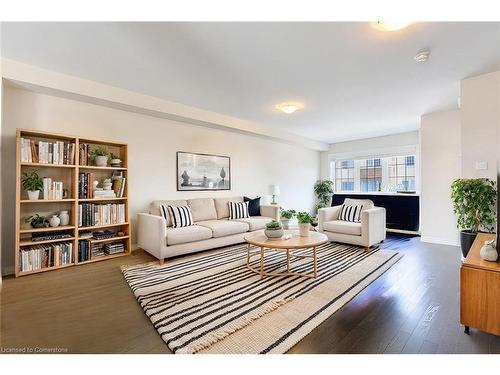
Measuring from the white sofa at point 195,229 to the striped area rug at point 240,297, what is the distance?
204 mm

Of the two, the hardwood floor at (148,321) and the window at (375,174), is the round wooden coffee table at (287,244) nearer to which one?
the hardwood floor at (148,321)

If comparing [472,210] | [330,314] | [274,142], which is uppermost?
[274,142]

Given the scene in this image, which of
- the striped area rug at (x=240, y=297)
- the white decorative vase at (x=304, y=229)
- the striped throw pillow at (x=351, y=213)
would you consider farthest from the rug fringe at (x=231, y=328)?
the striped throw pillow at (x=351, y=213)

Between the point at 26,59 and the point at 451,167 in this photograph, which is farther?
the point at 451,167

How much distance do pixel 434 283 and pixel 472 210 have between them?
3.86 ft

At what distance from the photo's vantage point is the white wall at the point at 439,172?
13.8ft

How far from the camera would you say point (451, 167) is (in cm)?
423

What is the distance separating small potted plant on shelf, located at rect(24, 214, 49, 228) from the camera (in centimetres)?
290

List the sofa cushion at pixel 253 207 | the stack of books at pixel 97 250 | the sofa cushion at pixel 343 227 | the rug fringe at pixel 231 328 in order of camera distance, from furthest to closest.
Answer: the sofa cushion at pixel 253 207
the sofa cushion at pixel 343 227
the stack of books at pixel 97 250
the rug fringe at pixel 231 328

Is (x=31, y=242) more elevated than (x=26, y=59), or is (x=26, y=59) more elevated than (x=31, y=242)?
(x=26, y=59)

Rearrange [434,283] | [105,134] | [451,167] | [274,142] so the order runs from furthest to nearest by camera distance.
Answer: [274,142] → [451,167] → [105,134] → [434,283]

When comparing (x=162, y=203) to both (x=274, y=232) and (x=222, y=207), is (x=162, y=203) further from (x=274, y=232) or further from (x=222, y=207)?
(x=274, y=232)
